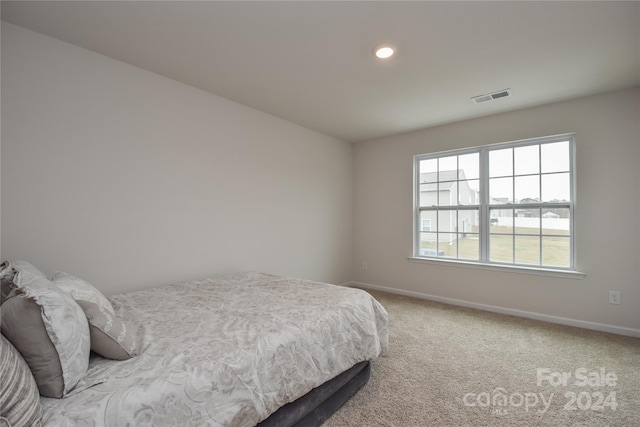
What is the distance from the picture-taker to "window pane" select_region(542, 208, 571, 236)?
3.27m

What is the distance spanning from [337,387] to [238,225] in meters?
2.02

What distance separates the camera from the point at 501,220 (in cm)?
369

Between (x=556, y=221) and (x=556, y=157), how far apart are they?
2.42 feet

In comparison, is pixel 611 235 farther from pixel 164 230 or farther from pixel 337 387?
pixel 164 230

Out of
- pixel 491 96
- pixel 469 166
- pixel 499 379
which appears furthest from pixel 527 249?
pixel 499 379

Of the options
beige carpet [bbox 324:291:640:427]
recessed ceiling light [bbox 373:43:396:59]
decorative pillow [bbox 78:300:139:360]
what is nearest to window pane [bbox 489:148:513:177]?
beige carpet [bbox 324:291:640:427]

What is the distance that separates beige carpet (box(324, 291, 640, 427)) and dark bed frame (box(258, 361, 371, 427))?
63 millimetres

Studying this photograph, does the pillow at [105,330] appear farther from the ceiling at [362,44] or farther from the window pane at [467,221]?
the window pane at [467,221]

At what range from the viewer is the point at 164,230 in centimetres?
265

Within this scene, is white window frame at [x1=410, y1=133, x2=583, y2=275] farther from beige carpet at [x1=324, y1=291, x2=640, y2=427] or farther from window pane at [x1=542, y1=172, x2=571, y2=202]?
beige carpet at [x1=324, y1=291, x2=640, y2=427]

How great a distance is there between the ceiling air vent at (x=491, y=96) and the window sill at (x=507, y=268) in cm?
198

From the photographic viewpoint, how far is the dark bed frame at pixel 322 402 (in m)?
1.49

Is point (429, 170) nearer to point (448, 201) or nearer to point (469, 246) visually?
point (448, 201)

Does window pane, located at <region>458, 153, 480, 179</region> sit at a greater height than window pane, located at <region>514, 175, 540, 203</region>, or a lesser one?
greater
